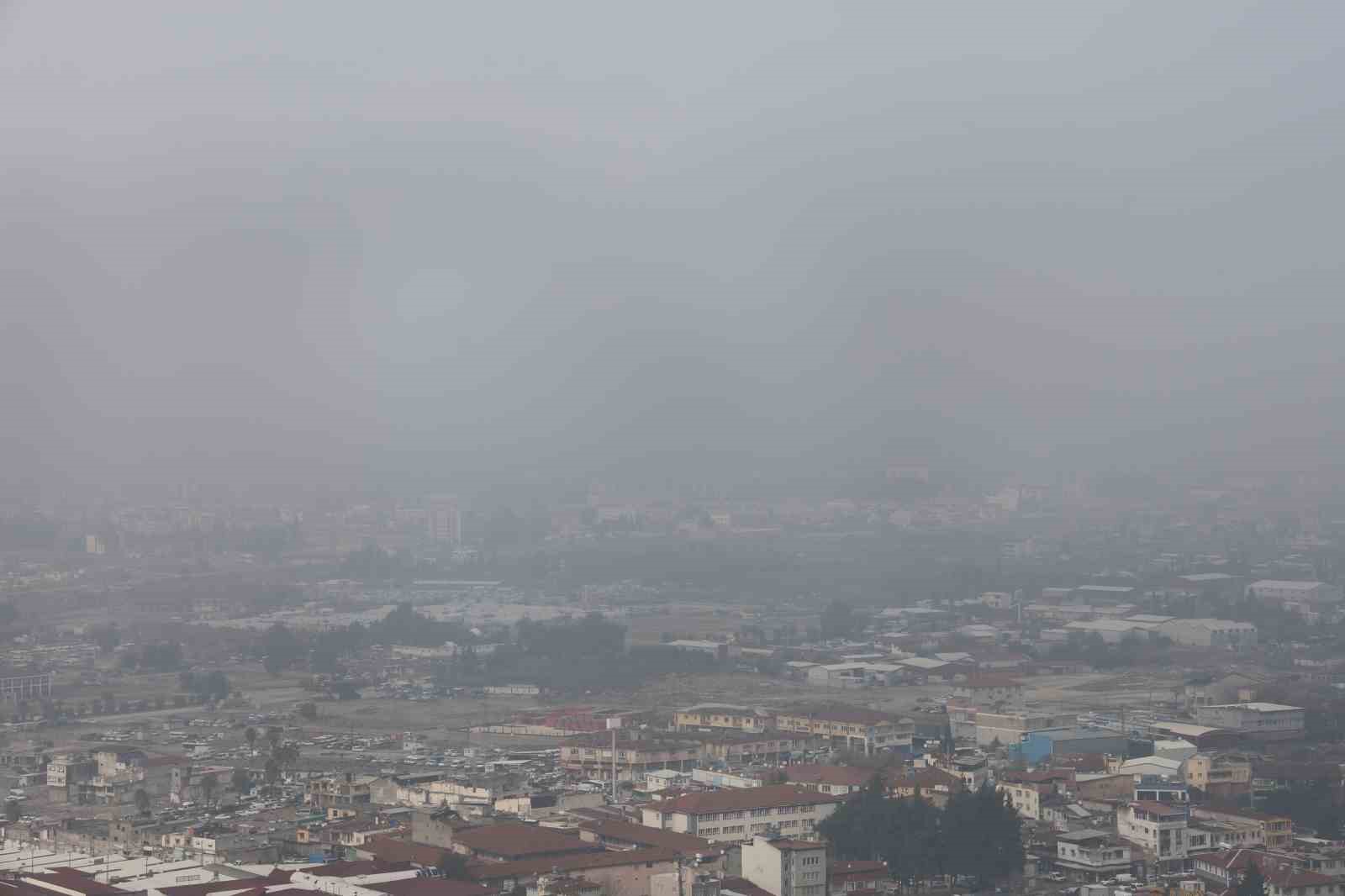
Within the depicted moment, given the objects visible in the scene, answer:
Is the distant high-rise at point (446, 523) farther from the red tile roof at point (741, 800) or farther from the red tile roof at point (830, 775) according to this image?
the red tile roof at point (741, 800)

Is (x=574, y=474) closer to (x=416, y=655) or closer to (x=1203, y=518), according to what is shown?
(x=1203, y=518)

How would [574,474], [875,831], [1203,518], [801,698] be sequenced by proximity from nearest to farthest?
[875,831], [801,698], [1203,518], [574,474]

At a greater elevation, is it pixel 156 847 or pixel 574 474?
pixel 574 474

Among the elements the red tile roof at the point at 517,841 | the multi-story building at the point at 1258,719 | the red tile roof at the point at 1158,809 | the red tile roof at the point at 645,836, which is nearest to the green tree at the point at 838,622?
the multi-story building at the point at 1258,719

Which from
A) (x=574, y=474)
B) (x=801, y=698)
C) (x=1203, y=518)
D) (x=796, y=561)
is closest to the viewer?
(x=801, y=698)

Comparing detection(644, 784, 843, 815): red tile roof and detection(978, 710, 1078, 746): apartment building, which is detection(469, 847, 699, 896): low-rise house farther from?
detection(978, 710, 1078, 746): apartment building

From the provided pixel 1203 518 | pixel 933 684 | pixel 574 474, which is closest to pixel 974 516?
pixel 1203 518
